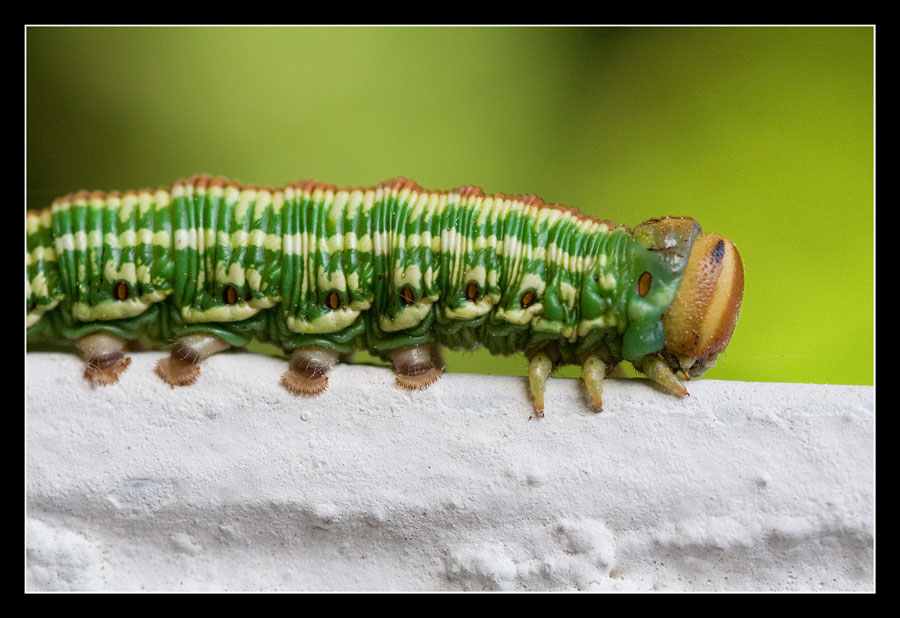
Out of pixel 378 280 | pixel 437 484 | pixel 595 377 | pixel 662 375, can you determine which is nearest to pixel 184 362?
pixel 378 280

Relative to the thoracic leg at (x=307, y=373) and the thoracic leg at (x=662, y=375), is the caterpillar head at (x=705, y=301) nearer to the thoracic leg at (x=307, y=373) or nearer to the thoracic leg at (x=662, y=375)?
the thoracic leg at (x=662, y=375)

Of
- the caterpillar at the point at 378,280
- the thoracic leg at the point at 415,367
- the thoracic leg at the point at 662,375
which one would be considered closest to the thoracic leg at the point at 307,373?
the caterpillar at the point at 378,280

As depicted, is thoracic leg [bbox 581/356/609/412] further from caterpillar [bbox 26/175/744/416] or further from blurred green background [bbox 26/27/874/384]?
blurred green background [bbox 26/27/874/384]

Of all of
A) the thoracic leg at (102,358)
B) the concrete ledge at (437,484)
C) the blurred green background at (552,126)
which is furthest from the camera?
the blurred green background at (552,126)

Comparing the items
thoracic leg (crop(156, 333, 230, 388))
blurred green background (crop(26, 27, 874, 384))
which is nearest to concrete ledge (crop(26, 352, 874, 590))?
thoracic leg (crop(156, 333, 230, 388))

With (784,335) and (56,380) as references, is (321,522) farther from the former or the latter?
(784,335)

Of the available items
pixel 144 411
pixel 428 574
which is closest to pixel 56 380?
pixel 144 411
